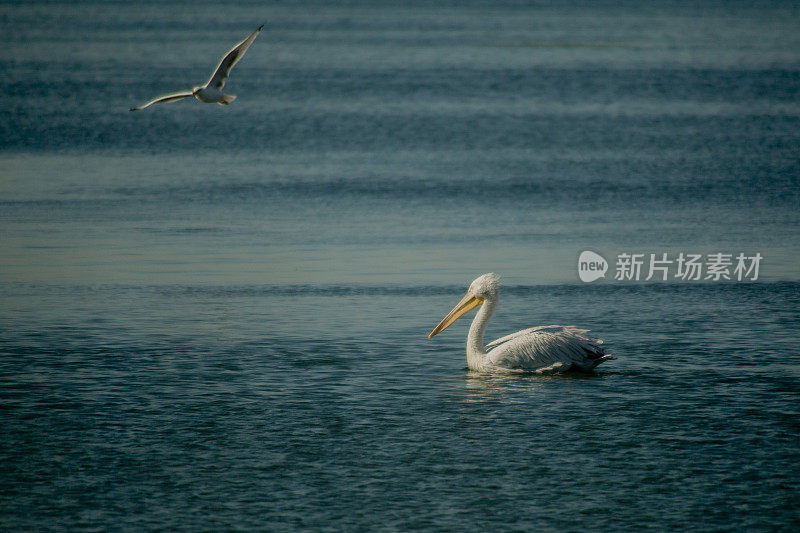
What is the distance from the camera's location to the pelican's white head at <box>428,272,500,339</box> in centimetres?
1520

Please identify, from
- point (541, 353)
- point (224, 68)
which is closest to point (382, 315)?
point (541, 353)

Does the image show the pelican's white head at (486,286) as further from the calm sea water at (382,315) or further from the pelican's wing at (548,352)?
the pelican's wing at (548,352)

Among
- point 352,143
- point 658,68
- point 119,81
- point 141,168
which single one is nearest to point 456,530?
point 141,168

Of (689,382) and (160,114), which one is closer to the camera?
(689,382)

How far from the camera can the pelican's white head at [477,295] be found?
15.2 metres

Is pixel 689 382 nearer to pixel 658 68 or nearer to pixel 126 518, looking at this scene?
pixel 126 518

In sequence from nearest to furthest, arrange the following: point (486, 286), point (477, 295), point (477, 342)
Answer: point (477, 342) → point (486, 286) → point (477, 295)

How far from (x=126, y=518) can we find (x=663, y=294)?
1038 cm

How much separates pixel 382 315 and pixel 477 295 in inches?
86.7

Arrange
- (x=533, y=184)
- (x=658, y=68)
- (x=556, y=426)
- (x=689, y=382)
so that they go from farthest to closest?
1. (x=658, y=68)
2. (x=533, y=184)
3. (x=689, y=382)
4. (x=556, y=426)

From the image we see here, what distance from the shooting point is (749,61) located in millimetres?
65625

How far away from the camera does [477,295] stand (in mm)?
15305

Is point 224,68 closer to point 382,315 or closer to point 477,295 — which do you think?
point 382,315

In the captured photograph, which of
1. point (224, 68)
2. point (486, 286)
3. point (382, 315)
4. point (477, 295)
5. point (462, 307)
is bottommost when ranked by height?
point (382, 315)
